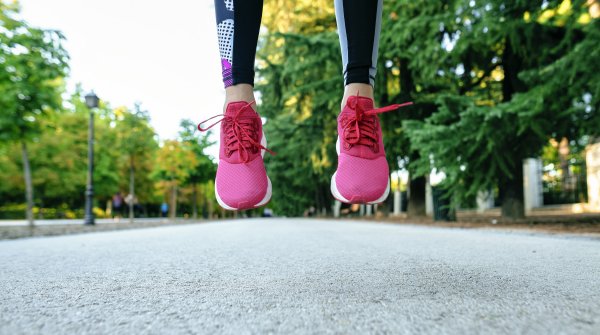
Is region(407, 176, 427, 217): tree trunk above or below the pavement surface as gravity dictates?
above

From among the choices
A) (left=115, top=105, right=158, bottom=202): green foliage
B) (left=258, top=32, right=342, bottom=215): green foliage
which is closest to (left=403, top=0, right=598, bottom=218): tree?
(left=258, top=32, right=342, bottom=215): green foliage

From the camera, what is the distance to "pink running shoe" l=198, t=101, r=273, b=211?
200 cm

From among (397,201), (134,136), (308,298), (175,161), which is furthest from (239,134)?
(397,201)

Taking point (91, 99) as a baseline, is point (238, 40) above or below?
below

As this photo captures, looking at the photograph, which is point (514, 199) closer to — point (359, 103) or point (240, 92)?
point (359, 103)

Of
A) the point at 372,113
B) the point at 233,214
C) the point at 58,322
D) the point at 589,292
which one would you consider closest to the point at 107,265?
the point at 58,322

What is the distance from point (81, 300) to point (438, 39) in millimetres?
8099

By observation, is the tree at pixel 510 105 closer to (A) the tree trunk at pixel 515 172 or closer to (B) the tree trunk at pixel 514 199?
(A) the tree trunk at pixel 515 172

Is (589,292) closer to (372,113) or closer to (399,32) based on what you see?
(372,113)

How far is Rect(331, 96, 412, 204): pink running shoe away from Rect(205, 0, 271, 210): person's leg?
36 centimetres

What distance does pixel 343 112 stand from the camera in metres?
2.04

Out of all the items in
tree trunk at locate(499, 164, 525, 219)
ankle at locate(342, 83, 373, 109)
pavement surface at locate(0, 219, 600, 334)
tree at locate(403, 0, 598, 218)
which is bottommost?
pavement surface at locate(0, 219, 600, 334)

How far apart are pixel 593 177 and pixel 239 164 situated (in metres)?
18.8

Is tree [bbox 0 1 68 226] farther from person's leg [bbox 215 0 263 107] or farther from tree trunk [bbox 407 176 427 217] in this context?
tree trunk [bbox 407 176 427 217]
